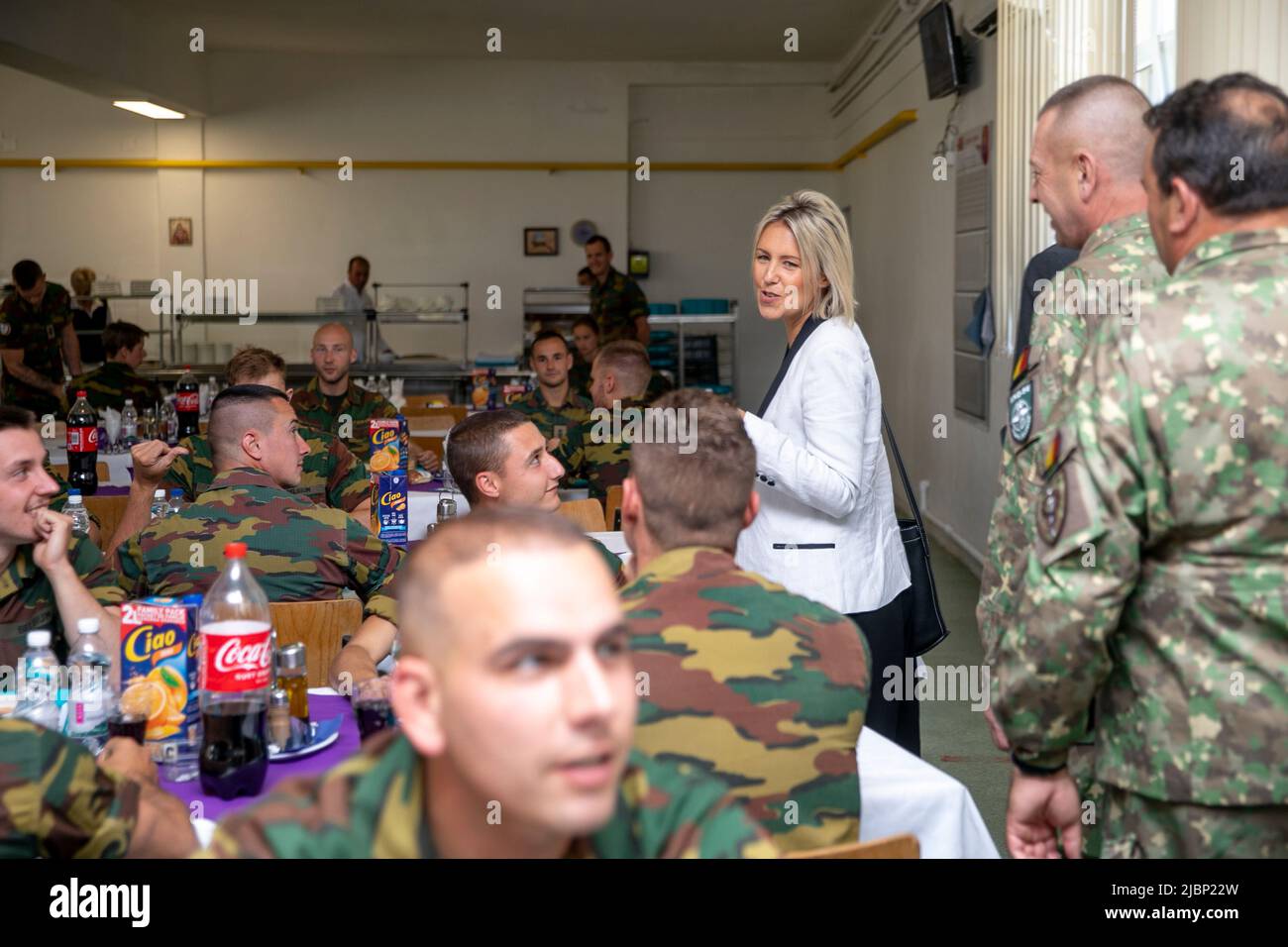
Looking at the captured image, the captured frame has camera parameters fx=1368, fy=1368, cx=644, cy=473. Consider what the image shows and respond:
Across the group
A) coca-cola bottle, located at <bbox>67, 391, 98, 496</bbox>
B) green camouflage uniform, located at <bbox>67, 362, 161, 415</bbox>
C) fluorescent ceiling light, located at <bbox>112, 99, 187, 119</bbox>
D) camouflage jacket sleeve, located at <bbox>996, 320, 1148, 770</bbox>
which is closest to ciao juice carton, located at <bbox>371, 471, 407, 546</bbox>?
coca-cola bottle, located at <bbox>67, 391, 98, 496</bbox>

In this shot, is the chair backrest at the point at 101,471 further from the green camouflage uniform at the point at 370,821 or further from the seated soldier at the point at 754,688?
the green camouflage uniform at the point at 370,821

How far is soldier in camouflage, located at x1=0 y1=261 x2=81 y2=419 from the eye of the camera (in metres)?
8.64

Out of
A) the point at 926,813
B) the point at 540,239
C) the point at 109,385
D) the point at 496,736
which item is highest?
the point at 540,239

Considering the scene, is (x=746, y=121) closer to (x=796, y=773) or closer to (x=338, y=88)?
(x=338, y=88)

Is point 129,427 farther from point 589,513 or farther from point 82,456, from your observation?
point 589,513

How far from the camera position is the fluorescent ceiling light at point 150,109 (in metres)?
11.0

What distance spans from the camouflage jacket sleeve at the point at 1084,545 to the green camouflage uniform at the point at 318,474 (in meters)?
3.13

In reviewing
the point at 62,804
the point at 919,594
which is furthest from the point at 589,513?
the point at 62,804

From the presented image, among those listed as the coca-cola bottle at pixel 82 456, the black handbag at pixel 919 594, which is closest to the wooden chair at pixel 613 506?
the black handbag at pixel 919 594

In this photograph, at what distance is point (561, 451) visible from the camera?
524cm

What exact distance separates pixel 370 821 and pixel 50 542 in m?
1.68

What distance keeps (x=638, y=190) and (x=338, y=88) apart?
291 cm

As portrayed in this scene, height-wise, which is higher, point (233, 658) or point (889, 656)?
point (233, 658)

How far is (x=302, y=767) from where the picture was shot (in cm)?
197
